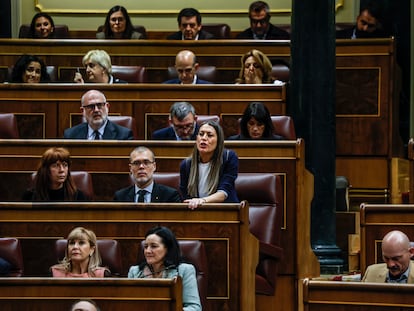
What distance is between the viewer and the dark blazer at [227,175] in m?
6.63

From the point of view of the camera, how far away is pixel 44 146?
24.2 ft

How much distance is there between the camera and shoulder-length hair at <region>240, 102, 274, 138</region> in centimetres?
738

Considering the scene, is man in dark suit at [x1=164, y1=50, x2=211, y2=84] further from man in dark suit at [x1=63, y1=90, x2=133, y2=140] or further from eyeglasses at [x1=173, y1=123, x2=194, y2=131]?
eyeglasses at [x1=173, y1=123, x2=194, y2=131]

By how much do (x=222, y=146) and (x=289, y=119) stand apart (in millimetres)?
1144

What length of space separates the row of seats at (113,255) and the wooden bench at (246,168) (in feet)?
3.23

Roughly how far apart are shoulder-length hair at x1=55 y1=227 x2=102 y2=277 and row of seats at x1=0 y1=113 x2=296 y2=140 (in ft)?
6.42

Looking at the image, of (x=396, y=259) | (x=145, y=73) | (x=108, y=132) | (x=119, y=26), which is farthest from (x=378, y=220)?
(x=119, y=26)

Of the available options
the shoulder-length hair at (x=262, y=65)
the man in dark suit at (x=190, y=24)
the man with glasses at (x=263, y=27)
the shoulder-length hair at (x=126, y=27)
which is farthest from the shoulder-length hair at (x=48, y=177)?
the man with glasses at (x=263, y=27)

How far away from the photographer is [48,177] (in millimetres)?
6738

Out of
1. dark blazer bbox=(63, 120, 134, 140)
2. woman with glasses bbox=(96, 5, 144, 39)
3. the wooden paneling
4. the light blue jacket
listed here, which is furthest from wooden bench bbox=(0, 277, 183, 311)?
woman with glasses bbox=(96, 5, 144, 39)

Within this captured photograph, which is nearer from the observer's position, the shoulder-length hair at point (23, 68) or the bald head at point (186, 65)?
the bald head at point (186, 65)

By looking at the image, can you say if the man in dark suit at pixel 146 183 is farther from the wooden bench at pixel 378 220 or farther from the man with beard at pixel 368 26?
the man with beard at pixel 368 26

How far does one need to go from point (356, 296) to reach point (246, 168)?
6.48 ft

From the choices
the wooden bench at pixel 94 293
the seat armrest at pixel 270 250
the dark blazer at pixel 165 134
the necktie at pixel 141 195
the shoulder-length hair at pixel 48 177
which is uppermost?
the dark blazer at pixel 165 134
